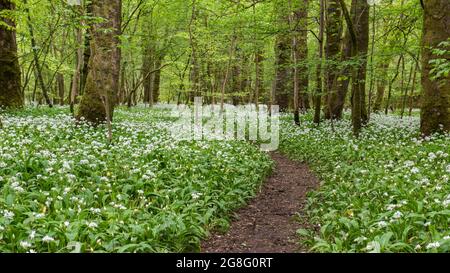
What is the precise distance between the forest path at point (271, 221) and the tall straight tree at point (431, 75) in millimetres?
4271

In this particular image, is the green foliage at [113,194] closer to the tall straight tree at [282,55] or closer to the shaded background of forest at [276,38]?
the shaded background of forest at [276,38]

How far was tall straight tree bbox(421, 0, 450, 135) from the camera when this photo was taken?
11281mm

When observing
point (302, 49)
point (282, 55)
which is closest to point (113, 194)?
point (282, 55)

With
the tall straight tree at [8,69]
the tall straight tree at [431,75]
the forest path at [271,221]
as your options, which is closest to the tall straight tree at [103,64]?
the tall straight tree at [8,69]

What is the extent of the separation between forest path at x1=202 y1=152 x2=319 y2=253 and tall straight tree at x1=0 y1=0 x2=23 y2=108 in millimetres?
12612

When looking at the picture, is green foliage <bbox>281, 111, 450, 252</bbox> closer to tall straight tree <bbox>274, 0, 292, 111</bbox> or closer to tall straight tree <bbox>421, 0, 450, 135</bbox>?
tall straight tree <bbox>421, 0, 450, 135</bbox>

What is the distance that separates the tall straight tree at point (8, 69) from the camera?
16375 millimetres

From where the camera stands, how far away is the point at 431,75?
1127 centimetres

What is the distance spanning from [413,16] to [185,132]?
32.9ft

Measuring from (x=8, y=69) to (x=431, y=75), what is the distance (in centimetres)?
1657

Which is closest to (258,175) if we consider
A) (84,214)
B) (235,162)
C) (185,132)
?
(235,162)

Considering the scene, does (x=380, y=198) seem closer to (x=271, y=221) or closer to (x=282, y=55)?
(x=271, y=221)
